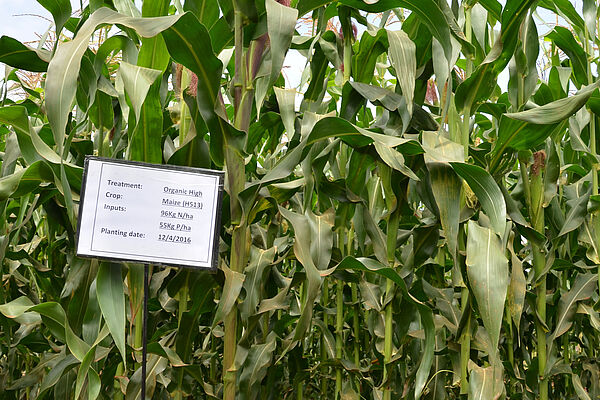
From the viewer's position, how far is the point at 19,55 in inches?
54.0

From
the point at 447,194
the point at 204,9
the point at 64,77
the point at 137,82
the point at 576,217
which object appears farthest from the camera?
the point at 576,217

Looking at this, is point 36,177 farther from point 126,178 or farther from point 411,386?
point 411,386

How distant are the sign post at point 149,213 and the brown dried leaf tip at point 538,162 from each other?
960 millimetres

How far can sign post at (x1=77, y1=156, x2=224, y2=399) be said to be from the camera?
1138 millimetres

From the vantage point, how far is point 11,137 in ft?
5.34

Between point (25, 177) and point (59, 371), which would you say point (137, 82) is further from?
point (59, 371)

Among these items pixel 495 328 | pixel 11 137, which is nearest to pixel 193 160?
pixel 11 137

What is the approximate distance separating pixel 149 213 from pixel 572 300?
4.34ft

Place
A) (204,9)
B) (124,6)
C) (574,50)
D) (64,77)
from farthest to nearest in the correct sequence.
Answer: (574,50) < (124,6) < (204,9) < (64,77)

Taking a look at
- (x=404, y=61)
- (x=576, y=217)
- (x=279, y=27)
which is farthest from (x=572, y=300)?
(x=279, y=27)

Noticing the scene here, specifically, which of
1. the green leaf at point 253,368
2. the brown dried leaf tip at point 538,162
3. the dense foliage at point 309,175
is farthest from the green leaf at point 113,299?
the brown dried leaf tip at point 538,162

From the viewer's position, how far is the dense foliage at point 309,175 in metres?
1.21

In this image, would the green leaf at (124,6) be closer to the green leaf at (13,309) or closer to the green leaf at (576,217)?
the green leaf at (13,309)

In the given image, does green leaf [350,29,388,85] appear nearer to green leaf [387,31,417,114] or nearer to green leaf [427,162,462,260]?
green leaf [387,31,417,114]
